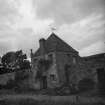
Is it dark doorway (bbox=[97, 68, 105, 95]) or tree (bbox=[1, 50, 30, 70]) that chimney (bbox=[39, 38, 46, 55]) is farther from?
tree (bbox=[1, 50, 30, 70])

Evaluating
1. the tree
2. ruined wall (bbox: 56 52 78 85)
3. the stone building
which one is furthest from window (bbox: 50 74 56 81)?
the tree

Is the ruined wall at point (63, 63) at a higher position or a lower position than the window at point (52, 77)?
higher

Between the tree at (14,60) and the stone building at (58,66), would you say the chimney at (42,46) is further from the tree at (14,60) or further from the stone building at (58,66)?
the tree at (14,60)

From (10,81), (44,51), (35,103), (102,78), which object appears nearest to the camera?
(35,103)

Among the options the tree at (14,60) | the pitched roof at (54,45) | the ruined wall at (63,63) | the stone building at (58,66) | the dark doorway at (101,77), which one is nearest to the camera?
the dark doorway at (101,77)

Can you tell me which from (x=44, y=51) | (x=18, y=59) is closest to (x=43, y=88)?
(x=44, y=51)

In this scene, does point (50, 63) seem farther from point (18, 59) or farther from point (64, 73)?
point (18, 59)

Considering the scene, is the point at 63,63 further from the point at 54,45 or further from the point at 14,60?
the point at 14,60

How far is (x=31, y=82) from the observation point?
88.2 ft

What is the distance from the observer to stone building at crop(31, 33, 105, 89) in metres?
21.3

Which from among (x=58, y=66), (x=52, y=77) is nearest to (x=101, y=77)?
(x=58, y=66)

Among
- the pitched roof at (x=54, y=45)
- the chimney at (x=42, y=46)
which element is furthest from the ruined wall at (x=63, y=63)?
the chimney at (x=42, y=46)

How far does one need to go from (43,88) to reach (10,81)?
29.2 feet

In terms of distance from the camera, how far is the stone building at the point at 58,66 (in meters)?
21.3
